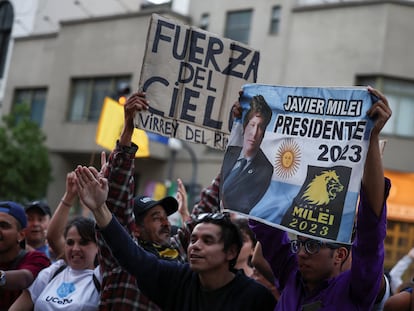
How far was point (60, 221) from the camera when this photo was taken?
5.00 metres

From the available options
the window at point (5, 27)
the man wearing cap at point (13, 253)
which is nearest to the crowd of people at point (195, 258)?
the man wearing cap at point (13, 253)

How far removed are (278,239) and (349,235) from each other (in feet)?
2.26

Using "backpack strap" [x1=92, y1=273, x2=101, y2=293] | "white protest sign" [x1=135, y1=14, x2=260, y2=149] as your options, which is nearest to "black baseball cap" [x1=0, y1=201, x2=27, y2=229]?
"backpack strap" [x1=92, y1=273, x2=101, y2=293]

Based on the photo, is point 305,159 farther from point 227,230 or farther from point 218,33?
point 218,33

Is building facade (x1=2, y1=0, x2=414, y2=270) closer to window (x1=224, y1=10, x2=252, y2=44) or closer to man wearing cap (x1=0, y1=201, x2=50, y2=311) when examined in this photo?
window (x1=224, y1=10, x2=252, y2=44)

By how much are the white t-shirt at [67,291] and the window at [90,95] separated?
764 inches

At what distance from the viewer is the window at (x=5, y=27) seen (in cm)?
2867

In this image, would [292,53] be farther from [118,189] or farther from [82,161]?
[118,189]

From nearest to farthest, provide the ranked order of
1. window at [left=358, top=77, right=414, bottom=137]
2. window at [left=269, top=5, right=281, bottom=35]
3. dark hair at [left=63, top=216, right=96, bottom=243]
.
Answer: dark hair at [left=63, top=216, right=96, bottom=243], window at [left=358, top=77, right=414, bottom=137], window at [left=269, top=5, right=281, bottom=35]

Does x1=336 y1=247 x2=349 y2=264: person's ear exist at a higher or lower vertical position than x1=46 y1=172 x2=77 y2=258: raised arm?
higher

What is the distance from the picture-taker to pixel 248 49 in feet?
16.0

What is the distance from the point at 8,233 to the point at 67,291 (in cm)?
86

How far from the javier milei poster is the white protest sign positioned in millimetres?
695

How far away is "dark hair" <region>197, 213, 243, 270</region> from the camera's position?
366 cm
